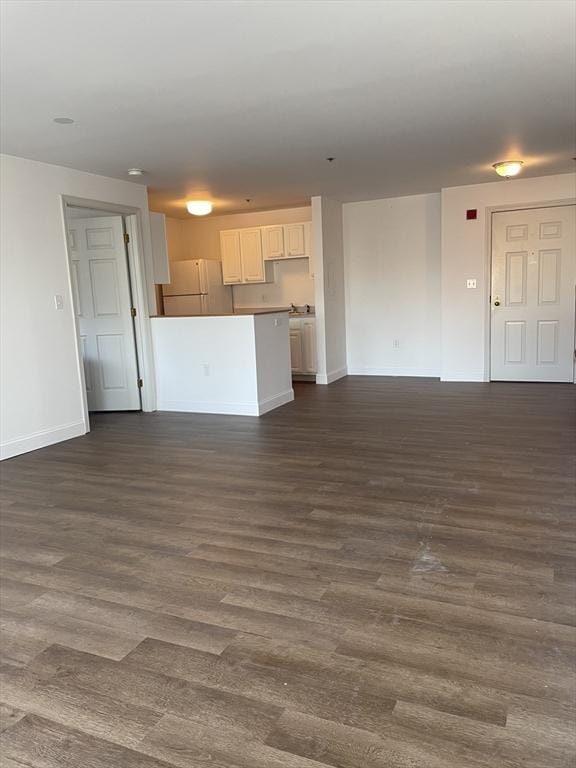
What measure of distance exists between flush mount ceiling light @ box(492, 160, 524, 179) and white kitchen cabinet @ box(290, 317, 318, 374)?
2941 mm

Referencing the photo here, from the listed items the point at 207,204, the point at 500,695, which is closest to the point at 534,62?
the point at 500,695

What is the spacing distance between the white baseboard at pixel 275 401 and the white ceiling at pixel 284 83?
2.31m

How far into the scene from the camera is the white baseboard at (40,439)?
475 cm

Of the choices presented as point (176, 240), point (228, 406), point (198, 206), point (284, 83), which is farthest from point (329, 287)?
point (284, 83)

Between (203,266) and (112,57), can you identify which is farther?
(203,266)

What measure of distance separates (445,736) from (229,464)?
9.24ft

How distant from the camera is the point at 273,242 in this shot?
808 cm

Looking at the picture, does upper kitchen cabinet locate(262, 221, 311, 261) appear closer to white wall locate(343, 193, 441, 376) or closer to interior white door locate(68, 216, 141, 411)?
white wall locate(343, 193, 441, 376)

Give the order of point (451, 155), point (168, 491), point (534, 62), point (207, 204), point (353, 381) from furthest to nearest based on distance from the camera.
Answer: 1. point (353, 381)
2. point (207, 204)
3. point (451, 155)
4. point (168, 491)
5. point (534, 62)

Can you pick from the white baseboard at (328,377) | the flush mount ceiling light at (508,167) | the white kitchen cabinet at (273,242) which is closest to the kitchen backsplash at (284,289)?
the white kitchen cabinet at (273,242)

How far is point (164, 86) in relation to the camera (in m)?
3.24

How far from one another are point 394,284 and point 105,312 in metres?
3.89

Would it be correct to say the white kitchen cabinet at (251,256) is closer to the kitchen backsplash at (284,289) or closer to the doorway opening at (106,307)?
the kitchen backsplash at (284,289)

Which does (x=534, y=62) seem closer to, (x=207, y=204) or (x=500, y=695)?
(x=500, y=695)
